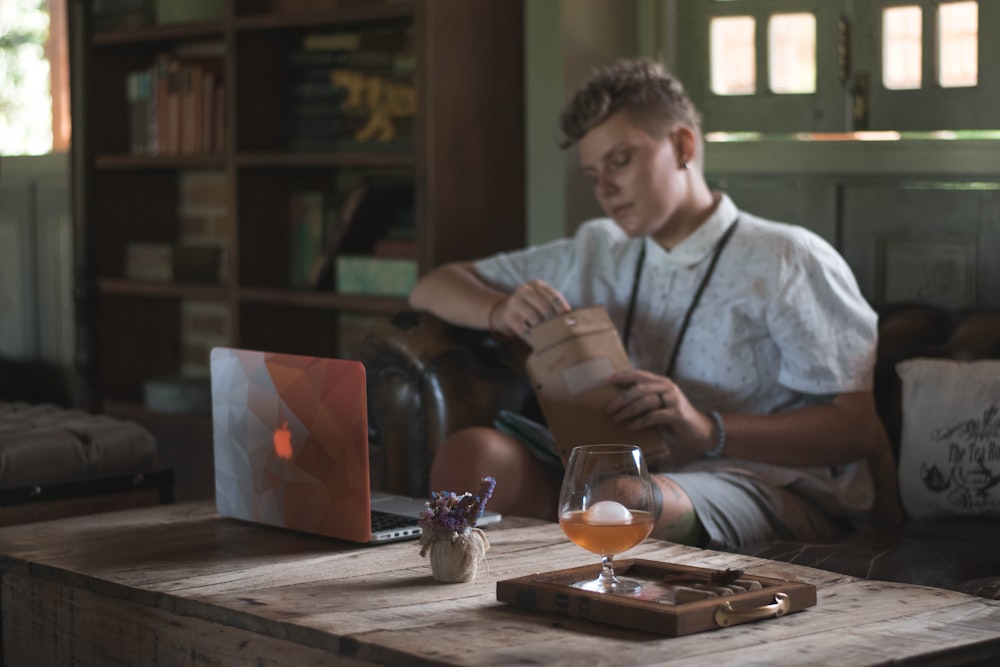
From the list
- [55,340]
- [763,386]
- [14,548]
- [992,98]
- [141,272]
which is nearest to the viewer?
[14,548]

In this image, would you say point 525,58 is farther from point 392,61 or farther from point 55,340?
point 55,340

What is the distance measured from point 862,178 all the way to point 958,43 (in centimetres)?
Result: 34

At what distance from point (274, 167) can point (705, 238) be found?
176cm

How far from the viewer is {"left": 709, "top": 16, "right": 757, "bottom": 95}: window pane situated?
3486 millimetres

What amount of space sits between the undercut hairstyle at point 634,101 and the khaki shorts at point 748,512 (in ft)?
2.20

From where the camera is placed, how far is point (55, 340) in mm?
5242

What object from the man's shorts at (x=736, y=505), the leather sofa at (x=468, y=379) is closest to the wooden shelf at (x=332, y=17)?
the leather sofa at (x=468, y=379)

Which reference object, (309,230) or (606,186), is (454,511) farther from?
(309,230)

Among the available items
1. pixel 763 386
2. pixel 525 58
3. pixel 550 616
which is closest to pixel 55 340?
pixel 525 58

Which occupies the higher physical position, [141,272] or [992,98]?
[992,98]

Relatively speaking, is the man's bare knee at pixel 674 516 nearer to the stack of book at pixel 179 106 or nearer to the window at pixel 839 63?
the window at pixel 839 63

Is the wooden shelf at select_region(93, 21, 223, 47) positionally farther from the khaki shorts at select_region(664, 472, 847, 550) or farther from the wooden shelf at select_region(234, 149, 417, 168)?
the khaki shorts at select_region(664, 472, 847, 550)

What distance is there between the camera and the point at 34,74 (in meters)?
5.41

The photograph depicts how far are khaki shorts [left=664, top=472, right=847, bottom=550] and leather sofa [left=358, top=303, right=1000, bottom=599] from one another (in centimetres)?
8
